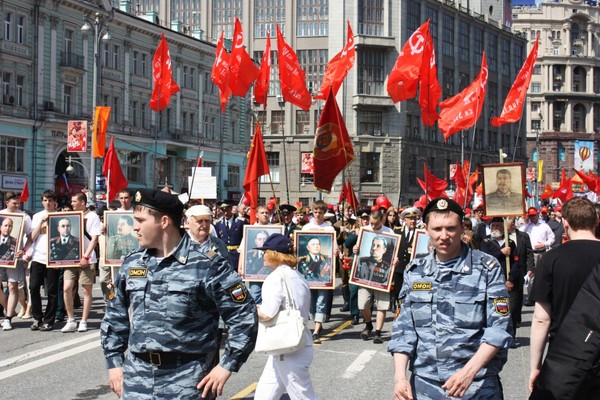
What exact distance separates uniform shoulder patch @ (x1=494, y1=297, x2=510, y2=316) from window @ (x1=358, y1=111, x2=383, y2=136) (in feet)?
204

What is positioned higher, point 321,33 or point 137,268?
point 321,33

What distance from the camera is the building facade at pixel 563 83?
112812mm

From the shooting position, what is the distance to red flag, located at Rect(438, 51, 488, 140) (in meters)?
21.5

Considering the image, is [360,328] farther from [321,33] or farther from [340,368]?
[321,33]

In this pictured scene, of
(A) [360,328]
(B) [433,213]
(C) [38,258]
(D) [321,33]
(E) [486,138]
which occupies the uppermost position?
(D) [321,33]

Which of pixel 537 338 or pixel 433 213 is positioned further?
pixel 537 338

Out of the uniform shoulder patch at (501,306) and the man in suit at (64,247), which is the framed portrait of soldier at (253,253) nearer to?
the man in suit at (64,247)

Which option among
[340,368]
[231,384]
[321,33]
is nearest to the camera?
[231,384]

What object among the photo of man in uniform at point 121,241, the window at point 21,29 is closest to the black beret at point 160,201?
the photo of man in uniform at point 121,241

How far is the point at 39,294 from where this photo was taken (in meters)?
12.9

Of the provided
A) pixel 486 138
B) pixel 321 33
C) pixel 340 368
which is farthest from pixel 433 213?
pixel 486 138

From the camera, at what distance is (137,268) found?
15.2 ft

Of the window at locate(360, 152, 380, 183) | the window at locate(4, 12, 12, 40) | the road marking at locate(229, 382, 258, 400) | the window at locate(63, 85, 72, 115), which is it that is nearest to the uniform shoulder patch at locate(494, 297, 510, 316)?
the road marking at locate(229, 382, 258, 400)

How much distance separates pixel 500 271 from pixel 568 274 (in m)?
0.66
